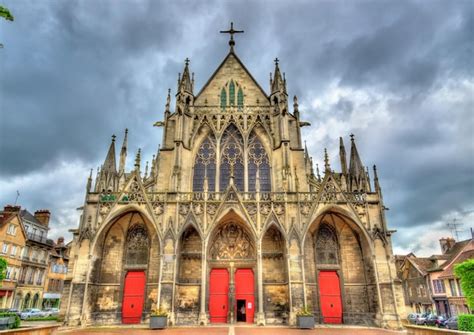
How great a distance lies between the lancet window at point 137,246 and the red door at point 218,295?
14.5 feet

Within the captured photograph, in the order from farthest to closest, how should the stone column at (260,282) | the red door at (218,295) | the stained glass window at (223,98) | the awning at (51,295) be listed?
the awning at (51,295) → the stained glass window at (223,98) → the red door at (218,295) → the stone column at (260,282)

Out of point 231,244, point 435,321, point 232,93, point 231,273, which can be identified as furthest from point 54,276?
point 435,321

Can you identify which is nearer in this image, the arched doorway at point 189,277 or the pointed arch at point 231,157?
the arched doorway at point 189,277

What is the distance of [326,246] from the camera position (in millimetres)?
20281

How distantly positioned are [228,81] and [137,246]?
47.4ft

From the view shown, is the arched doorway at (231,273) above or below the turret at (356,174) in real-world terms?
below

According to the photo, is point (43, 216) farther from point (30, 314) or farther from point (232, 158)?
point (232, 158)

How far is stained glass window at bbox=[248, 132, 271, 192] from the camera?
Answer: 22394mm

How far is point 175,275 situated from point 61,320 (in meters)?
6.52

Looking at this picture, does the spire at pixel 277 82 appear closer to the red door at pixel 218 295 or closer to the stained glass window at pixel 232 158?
the stained glass window at pixel 232 158

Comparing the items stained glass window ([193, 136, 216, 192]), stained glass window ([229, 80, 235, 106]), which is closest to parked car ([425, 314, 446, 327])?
stained glass window ([193, 136, 216, 192])

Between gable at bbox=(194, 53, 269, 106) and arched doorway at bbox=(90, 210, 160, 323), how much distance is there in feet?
34.7

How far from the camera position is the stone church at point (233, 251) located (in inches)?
714

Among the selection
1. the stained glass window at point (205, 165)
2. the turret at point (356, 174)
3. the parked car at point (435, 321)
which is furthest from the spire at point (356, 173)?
the parked car at point (435, 321)
